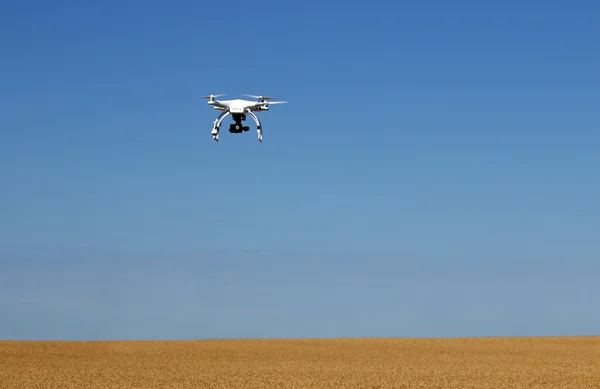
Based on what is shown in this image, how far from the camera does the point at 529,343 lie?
262 ft

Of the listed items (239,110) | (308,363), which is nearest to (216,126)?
(239,110)

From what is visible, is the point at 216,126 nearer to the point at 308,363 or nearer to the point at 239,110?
the point at 239,110

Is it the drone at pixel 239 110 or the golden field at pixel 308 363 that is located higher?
the drone at pixel 239 110

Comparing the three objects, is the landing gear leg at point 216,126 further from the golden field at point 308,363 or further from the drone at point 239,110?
the golden field at point 308,363

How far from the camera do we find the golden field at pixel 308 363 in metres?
49.8

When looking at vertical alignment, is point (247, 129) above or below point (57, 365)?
above

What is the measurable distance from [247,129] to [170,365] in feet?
106

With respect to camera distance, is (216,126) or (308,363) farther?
(308,363)

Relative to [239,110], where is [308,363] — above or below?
below

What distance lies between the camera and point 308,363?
62.4 m

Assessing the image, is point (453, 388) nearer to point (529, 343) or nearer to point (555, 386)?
point (555, 386)

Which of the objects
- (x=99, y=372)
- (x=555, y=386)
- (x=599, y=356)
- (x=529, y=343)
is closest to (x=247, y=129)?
(x=555, y=386)

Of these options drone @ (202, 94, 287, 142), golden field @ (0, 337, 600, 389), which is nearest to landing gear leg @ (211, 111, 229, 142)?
drone @ (202, 94, 287, 142)

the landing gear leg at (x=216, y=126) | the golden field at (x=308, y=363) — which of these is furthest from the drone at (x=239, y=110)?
the golden field at (x=308, y=363)
